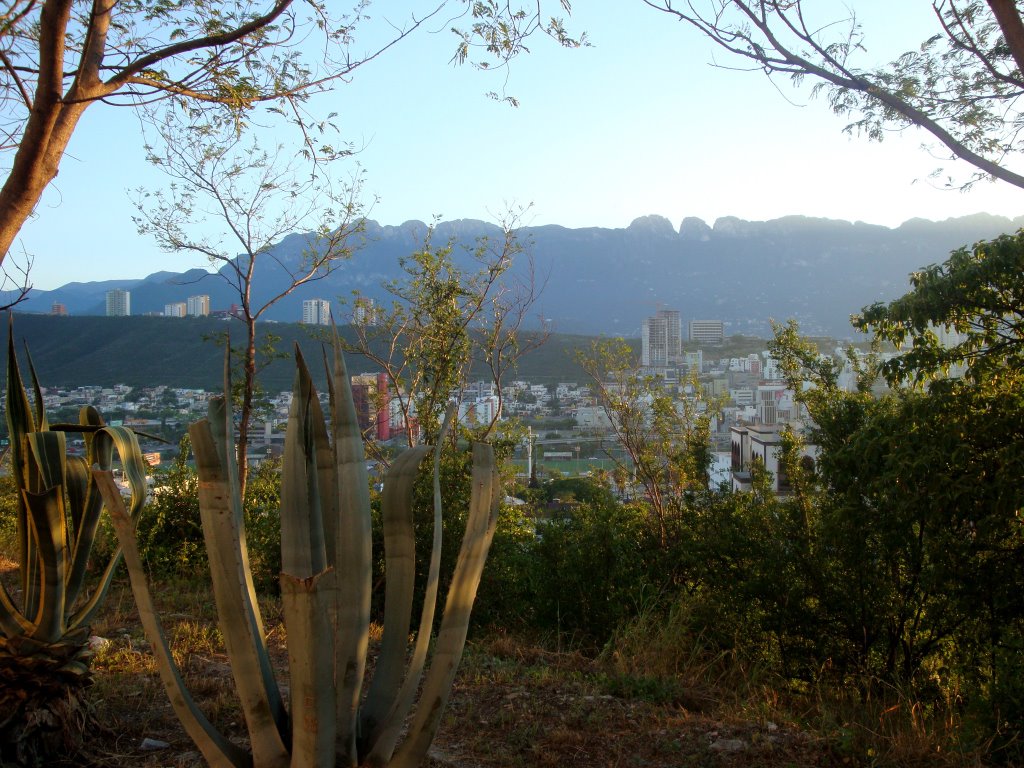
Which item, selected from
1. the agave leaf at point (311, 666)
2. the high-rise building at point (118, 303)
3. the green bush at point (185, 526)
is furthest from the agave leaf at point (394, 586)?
the high-rise building at point (118, 303)

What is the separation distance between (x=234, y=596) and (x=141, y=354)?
62.5ft

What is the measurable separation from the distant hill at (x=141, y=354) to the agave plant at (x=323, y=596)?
1287cm

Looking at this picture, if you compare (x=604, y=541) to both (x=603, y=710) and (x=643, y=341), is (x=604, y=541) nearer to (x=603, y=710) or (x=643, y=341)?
(x=603, y=710)

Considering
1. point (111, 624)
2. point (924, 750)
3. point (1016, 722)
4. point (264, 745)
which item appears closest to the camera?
point (264, 745)

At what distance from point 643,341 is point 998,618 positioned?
12039 millimetres

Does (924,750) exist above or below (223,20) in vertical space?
below

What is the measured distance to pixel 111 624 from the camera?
16.3ft

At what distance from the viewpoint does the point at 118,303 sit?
67.5ft

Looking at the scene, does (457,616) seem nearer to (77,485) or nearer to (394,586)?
(394,586)

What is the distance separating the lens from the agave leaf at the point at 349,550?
201 centimetres

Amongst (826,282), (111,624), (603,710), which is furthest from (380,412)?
(826,282)

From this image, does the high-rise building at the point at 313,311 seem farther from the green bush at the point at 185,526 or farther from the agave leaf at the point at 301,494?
the agave leaf at the point at 301,494

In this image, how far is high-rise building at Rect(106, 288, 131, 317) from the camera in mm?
20359

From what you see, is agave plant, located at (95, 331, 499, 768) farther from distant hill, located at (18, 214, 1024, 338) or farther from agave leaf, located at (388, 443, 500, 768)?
distant hill, located at (18, 214, 1024, 338)
